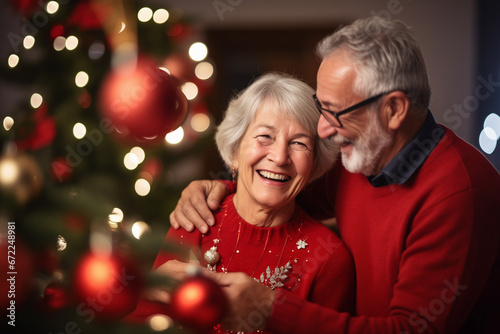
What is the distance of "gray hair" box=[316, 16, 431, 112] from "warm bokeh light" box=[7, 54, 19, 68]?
2.54 ft

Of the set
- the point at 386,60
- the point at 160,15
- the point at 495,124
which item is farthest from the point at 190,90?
the point at 495,124

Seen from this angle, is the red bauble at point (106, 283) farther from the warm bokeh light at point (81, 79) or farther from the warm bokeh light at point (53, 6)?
the warm bokeh light at point (53, 6)

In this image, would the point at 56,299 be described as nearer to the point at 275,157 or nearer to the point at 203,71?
the point at 275,157

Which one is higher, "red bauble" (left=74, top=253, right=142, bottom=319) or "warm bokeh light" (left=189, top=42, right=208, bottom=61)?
"warm bokeh light" (left=189, top=42, right=208, bottom=61)

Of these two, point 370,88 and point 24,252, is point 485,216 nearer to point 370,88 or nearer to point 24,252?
point 370,88

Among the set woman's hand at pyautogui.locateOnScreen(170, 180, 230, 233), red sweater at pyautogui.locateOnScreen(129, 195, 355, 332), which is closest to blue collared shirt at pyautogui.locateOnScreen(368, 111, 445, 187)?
red sweater at pyautogui.locateOnScreen(129, 195, 355, 332)

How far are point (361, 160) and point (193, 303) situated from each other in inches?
27.2

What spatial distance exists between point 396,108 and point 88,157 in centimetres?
77

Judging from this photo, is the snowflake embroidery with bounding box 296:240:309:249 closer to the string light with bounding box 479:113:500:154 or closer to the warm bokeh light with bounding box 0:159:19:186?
the warm bokeh light with bounding box 0:159:19:186

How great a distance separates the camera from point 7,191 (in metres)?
0.58

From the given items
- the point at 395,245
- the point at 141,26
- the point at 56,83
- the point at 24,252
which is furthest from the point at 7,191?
the point at 395,245

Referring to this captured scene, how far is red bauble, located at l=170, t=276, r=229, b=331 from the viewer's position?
2.21ft

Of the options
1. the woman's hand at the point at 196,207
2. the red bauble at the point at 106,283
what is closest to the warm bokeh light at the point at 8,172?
the red bauble at the point at 106,283

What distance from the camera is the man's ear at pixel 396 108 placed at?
3.74ft
